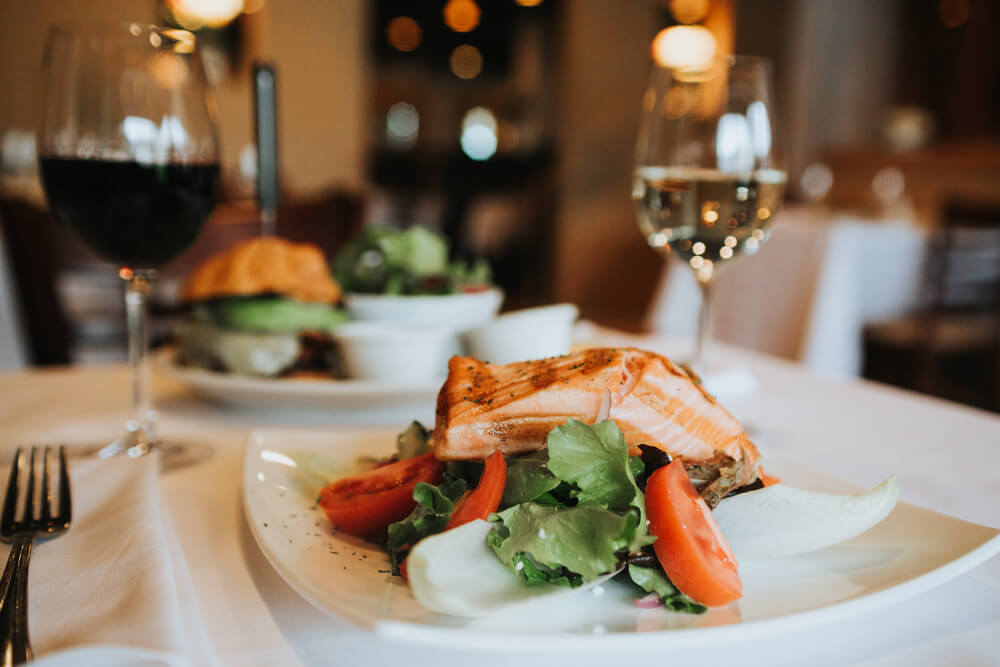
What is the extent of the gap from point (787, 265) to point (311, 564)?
2812mm

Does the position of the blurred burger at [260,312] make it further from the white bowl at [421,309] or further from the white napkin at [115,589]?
the white napkin at [115,589]

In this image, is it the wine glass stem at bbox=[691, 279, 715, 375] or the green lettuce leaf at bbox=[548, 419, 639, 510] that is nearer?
the green lettuce leaf at bbox=[548, 419, 639, 510]

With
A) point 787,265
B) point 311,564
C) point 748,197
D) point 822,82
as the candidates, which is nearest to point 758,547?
point 311,564

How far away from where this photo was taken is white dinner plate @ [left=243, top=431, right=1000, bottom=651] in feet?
1.57

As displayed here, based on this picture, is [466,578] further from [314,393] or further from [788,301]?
[788,301]

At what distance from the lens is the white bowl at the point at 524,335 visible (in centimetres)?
116

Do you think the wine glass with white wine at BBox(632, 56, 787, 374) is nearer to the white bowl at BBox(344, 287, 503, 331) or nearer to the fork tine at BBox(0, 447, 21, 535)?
the white bowl at BBox(344, 287, 503, 331)

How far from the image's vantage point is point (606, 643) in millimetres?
468

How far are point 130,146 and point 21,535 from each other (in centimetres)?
51

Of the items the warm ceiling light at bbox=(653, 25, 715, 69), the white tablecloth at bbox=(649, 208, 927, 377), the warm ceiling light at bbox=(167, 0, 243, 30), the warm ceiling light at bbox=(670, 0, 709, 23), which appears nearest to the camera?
the white tablecloth at bbox=(649, 208, 927, 377)

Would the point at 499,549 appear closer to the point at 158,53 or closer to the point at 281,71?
the point at 158,53

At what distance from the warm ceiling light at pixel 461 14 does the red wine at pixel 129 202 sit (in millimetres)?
13108

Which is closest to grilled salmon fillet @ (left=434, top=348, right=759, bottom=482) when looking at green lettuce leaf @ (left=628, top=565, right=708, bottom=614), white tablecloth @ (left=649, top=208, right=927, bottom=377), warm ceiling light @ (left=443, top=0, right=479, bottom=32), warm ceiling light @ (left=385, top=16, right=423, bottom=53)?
green lettuce leaf @ (left=628, top=565, right=708, bottom=614)

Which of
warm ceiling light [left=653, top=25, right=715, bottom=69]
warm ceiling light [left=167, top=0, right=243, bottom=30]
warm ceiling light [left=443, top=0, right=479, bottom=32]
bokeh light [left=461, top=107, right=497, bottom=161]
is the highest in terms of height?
warm ceiling light [left=443, top=0, right=479, bottom=32]
